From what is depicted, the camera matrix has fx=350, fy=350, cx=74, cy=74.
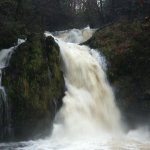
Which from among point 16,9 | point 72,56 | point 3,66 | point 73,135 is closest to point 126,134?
point 73,135

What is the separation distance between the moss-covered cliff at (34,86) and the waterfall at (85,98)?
652 mm

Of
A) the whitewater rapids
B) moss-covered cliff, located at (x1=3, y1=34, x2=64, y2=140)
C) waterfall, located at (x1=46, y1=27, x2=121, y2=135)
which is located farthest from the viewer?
waterfall, located at (x1=46, y1=27, x2=121, y2=135)

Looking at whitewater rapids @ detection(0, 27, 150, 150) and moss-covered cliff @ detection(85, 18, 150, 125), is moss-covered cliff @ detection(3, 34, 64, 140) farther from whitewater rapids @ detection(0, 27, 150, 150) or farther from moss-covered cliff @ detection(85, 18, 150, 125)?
moss-covered cliff @ detection(85, 18, 150, 125)

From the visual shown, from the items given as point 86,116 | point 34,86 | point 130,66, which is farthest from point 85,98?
point 130,66

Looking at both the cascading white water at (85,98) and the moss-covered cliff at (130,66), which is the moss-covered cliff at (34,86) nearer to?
the cascading white water at (85,98)

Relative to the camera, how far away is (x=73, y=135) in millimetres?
14680

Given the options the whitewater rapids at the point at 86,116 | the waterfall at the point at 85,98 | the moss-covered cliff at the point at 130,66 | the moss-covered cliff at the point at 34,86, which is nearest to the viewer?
the whitewater rapids at the point at 86,116

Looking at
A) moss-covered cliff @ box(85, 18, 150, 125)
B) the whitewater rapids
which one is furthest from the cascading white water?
moss-covered cliff @ box(85, 18, 150, 125)

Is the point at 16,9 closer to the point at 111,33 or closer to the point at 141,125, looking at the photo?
the point at 111,33

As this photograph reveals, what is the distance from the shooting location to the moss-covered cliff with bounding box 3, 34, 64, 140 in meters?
13.8

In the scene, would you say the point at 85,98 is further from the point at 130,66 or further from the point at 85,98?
the point at 130,66

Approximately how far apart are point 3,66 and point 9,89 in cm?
159

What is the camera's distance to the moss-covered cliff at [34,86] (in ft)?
45.2

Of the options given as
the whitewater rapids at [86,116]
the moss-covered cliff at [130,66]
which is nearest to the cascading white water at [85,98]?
the whitewater rapids at [86,116]
